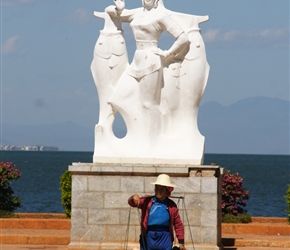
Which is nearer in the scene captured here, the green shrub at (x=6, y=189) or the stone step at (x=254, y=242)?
the stone step at (x=254, y=242)

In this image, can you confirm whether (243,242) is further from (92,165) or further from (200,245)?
(92,165)

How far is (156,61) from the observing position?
18375 mm

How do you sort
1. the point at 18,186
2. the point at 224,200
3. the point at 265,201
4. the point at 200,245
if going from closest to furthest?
the point at 200,245 < the point at 224,200 < the point at 265,201 < the point at 18,186

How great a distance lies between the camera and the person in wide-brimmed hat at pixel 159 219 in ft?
45.1

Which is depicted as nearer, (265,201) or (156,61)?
(156,61)

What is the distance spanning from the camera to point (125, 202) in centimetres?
1797

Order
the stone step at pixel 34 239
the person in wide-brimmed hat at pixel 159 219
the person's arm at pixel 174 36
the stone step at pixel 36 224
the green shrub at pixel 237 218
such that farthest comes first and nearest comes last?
the green shrub at pixel 237 218 → the stone step at pixel 36 224 → the stone step at pixel 34 239 → the person's arm at pixel 174 36 → the person in wide-brimmed hat at pixel 159 219

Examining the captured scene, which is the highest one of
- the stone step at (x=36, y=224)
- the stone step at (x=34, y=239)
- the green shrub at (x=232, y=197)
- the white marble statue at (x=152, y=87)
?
the white marble statue at (x=152, y=87)

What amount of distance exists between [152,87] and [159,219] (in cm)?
492

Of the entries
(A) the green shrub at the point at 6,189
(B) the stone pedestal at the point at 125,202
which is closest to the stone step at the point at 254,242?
(B) the stone pedestal at the point at 125,202

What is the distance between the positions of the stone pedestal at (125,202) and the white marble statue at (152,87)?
1.36ft

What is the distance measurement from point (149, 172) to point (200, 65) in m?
1.90

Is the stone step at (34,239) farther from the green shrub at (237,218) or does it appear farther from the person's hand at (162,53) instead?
the green shrub at (237,218)

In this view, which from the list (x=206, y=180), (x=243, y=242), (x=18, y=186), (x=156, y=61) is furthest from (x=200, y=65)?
(x=18, y=186)
